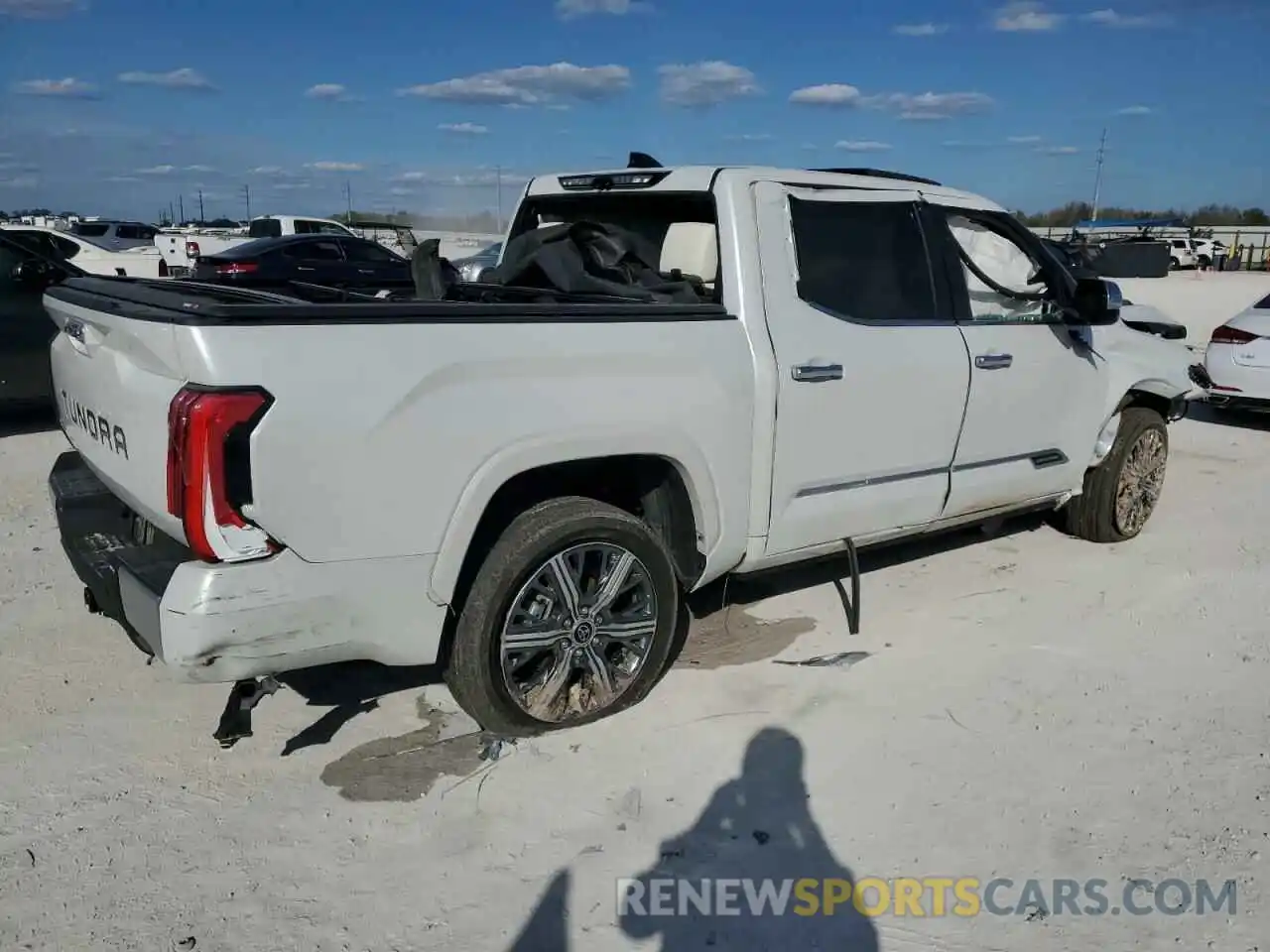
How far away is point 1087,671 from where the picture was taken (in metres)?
4.27

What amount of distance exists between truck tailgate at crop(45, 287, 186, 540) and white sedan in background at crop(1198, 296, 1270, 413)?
956 cm

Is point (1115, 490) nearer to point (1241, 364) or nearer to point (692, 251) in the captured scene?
point (692, 251)

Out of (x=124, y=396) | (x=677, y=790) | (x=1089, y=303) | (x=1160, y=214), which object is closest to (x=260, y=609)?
(x=124, y=396)

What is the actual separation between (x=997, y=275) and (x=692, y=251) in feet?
5.81

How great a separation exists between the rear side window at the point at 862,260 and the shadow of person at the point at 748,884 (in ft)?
6.23

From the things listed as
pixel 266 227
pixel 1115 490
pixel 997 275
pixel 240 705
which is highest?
pixel 266 227

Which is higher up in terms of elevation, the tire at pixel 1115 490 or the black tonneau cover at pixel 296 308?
the black tonneau cover at pixel 296 308

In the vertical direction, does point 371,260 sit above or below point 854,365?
above

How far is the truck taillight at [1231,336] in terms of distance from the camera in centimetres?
945

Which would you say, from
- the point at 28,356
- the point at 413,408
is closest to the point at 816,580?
the point at 413,408

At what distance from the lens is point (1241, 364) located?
31.0 ft

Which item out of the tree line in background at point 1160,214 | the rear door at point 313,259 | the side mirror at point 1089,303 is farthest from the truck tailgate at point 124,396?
the tree line in background at point 1160,214

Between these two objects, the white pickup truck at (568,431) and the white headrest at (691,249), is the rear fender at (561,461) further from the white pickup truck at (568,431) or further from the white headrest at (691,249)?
the white headrest at (691,249)

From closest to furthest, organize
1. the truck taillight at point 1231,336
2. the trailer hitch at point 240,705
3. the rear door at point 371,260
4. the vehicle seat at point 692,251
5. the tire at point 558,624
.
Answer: the trailer hitch at point 240,705 → the tire at point 558,624 → the vehicle seat at point 692,251 → the truck taillight at point 1231,336 → the rear door at point 371,260
